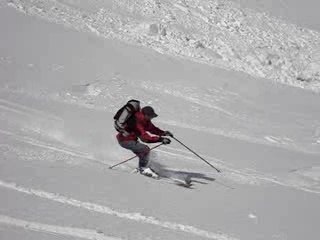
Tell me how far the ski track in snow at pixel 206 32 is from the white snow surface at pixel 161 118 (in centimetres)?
9

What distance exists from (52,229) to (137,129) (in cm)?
408

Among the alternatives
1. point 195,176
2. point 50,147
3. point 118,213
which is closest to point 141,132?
point 195,176

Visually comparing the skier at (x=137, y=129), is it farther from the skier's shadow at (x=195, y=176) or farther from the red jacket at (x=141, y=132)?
the skier's shadow at (x=195, y=176)

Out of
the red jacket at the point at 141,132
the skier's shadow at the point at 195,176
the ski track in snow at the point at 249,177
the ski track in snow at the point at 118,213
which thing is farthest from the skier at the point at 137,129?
the ski track in snow at the point at 118,213

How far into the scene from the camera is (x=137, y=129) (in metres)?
10.2

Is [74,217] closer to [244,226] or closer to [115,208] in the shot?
[115,208]

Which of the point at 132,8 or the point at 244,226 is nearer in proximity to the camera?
the point at 244,226

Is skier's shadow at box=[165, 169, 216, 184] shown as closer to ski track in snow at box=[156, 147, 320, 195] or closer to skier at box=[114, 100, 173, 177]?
ski track in snow at box=[156, 147, 320, 195]

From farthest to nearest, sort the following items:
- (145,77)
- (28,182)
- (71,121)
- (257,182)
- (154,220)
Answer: (145,77) → (71,121) → (257,182) → (28,182) → (154,220)

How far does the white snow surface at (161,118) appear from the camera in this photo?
7663 millimetres

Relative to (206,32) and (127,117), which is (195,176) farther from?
(206,32)

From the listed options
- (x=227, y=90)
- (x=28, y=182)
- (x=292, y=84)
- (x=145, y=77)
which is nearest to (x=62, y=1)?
(x=145, y=77)

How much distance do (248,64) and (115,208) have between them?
1794 cm

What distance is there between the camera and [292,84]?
23.9 m
